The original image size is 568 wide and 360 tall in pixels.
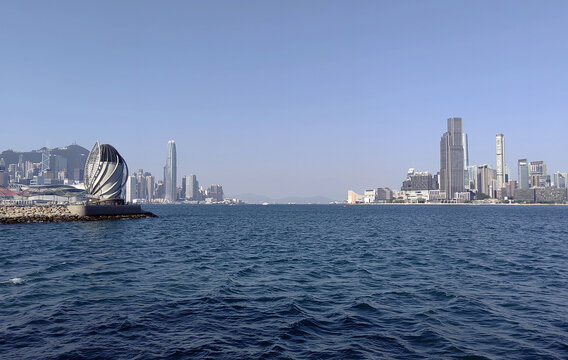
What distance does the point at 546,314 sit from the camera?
1703 centimetres

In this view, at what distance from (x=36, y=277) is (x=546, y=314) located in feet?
93.5

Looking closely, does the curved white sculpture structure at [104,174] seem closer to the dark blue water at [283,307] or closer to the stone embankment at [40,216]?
the stone embankment at [40,216]

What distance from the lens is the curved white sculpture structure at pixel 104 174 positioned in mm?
111375

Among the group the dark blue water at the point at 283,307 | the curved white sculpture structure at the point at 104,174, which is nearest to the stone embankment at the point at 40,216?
the curved white sculpture structure at the point at 104,174

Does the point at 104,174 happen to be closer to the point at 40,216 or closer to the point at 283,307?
the point at 40,216

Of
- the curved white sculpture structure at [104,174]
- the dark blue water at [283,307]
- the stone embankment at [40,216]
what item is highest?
the curved white sculpture structure at [104,174]

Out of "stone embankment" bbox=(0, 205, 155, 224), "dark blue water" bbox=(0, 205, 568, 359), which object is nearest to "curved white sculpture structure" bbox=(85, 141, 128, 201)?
"stone embankment" bbox=(0, 205, 155, 224)

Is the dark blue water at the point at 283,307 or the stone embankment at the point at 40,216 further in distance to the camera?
the stone embankment at the point at 40,216

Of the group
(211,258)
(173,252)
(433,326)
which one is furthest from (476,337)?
(173,252)

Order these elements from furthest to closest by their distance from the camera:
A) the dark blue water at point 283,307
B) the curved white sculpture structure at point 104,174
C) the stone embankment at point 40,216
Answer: the curved white sculpture structure at point 104,174 → the stone embankment at point 40,216 → the dark blue water at point 283,307

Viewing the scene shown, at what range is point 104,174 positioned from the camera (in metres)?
112

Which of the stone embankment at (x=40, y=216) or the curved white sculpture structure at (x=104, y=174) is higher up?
the curved white sculpture structure at (x=104, y=174)

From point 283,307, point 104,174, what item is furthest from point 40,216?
point 283,307

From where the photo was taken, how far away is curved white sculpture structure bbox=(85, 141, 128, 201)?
4385 inches
